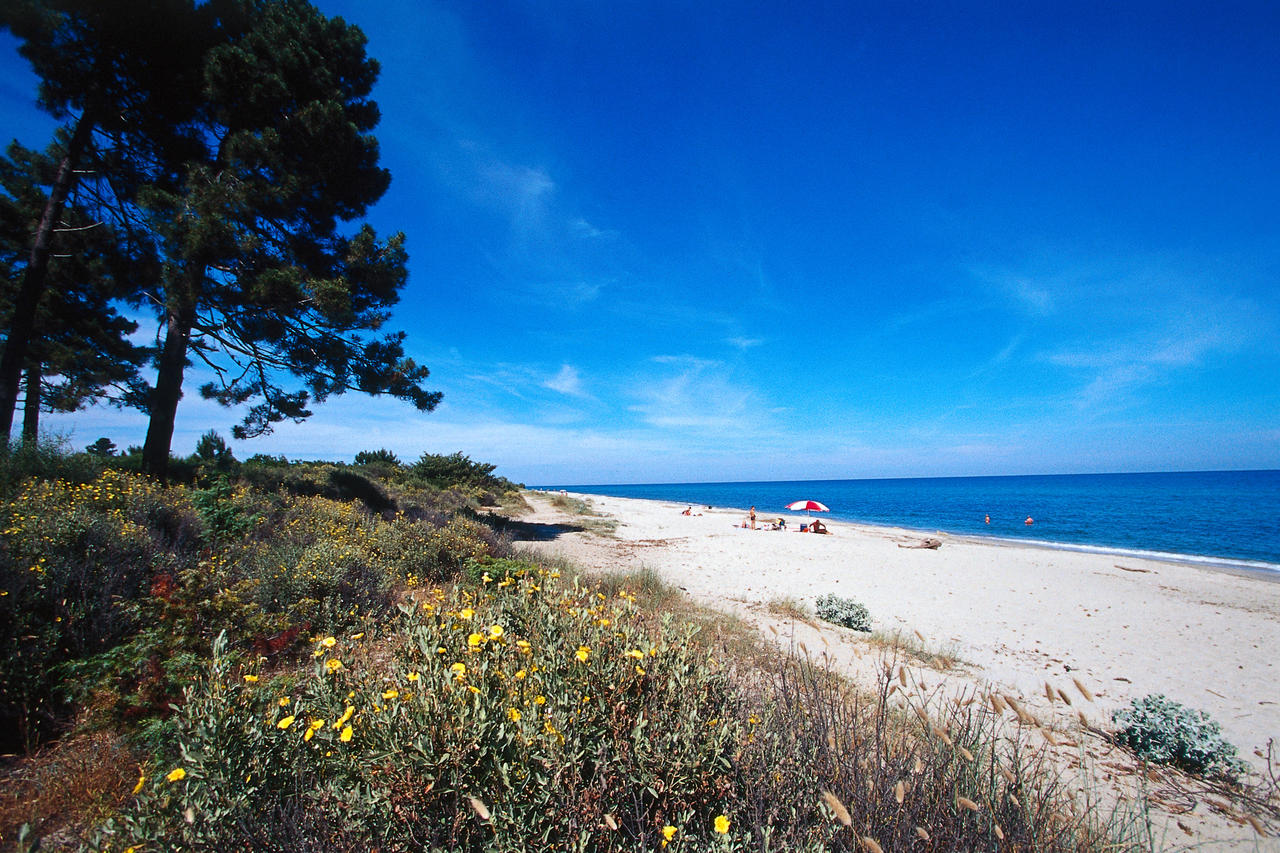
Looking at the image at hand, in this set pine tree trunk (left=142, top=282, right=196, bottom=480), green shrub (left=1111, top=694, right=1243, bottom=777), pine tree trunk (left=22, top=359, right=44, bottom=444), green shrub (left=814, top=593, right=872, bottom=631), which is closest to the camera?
green shrub (left=1111, top=694, right=1243, bottom=777)

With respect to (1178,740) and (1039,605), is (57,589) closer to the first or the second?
(1178,740)

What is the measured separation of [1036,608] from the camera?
10.0m

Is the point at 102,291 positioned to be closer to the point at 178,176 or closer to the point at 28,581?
the point at 178,176

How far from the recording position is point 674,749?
223 centimetres

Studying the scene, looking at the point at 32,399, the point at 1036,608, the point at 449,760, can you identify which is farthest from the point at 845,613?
the point at 32,399

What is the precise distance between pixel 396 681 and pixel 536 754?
2.48 ft

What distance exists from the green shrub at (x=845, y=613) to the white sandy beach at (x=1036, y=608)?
0.39 meters

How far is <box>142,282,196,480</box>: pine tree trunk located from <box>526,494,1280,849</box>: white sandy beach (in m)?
8.86

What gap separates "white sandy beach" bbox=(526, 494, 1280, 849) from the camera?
625 cm

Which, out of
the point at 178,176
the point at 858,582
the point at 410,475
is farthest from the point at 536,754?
the point at 410,475

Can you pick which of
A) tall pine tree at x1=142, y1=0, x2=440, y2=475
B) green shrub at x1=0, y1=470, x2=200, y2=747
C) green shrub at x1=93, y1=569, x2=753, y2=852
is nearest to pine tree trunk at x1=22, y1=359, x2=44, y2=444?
tall pine tree at x1=142, y1=0, x2=440, y2=475

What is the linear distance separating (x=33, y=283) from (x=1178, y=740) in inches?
729

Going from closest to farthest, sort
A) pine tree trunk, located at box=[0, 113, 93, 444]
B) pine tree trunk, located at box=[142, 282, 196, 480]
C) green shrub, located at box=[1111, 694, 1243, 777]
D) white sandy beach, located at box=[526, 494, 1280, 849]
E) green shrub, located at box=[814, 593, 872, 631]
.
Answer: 1. green shrub, located at box=[1111, 694, 1243, 777]
2. white sandy beach, located at box=[526, 494, 1280, 849]
3. green shrub, located at box=[814, 593, 872, 631]
4. pine tree trunk, located at box=[0, 113, 93, 444]
5. pine tree trunk, located at box=[142, 282, 196, 480]

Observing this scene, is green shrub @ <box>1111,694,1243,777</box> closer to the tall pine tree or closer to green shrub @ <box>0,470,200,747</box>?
green shrub @ <box>0,470,200,747</box>
